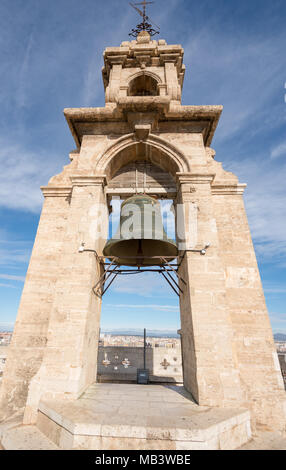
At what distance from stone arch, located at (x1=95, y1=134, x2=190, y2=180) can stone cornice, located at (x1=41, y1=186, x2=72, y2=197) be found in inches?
Answer: 49.6

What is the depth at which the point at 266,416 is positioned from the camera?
14.5ft

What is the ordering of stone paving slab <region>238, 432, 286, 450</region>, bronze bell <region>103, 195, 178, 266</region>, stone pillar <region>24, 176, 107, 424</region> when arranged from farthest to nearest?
bronze bell <region>103, 195, 178, 266</region> < stone pillar <region>24, 176, 107, 424</region> < stone paving slab <region>238, 432, 286, 450</region>

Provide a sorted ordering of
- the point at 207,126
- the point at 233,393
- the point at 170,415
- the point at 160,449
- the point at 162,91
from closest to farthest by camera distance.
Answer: the point at 160,449, the point at 170,415, the point at 233,393, the point at 207,126, the point at 162,91

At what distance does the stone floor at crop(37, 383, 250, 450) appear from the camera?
2.84 m

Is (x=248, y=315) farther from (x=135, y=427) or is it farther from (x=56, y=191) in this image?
(x=56, y=191)

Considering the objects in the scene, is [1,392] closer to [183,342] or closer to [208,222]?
[183,342]

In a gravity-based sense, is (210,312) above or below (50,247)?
below

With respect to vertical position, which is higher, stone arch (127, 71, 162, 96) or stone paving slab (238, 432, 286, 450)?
stone arch (127, 71, 162, 96)

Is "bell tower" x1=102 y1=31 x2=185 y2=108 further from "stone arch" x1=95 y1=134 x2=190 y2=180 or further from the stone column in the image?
the stone column

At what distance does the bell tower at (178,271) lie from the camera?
4.36 metres

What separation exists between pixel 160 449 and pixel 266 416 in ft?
9.47

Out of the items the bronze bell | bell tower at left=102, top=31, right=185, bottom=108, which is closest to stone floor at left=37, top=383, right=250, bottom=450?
the bronze bell

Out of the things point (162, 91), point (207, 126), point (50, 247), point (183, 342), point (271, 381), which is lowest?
point (271, 381)

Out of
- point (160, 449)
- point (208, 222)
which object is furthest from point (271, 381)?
point (208, 222)
